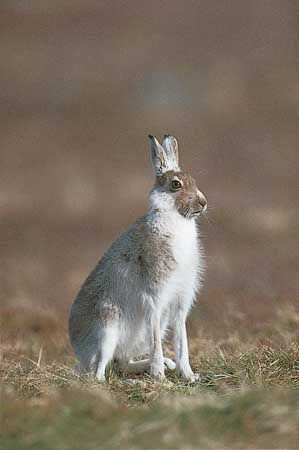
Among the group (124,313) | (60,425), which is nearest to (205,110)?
(124,313)

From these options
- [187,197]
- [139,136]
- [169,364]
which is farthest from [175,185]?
[139,136]

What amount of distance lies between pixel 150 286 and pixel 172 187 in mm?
753

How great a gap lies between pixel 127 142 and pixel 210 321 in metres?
12.2

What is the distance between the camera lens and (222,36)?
2867cm

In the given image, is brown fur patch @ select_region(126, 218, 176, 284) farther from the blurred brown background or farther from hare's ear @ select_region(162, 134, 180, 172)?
the blurred brown background

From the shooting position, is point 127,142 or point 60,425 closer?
point 60,425

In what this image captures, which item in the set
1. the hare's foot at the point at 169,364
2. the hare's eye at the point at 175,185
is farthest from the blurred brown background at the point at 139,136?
the hare's eye at the point at 175,185

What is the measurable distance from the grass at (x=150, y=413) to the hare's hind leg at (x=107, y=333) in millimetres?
511

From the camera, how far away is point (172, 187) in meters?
8.23

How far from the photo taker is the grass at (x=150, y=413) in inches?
213

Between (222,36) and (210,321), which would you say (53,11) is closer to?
(222,36)

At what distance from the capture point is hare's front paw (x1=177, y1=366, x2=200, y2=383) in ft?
25.7

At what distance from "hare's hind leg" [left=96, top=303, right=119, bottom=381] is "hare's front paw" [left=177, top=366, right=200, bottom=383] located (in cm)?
52

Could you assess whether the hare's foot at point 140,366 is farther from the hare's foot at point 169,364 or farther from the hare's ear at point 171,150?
the hare's ear at point 171,150
